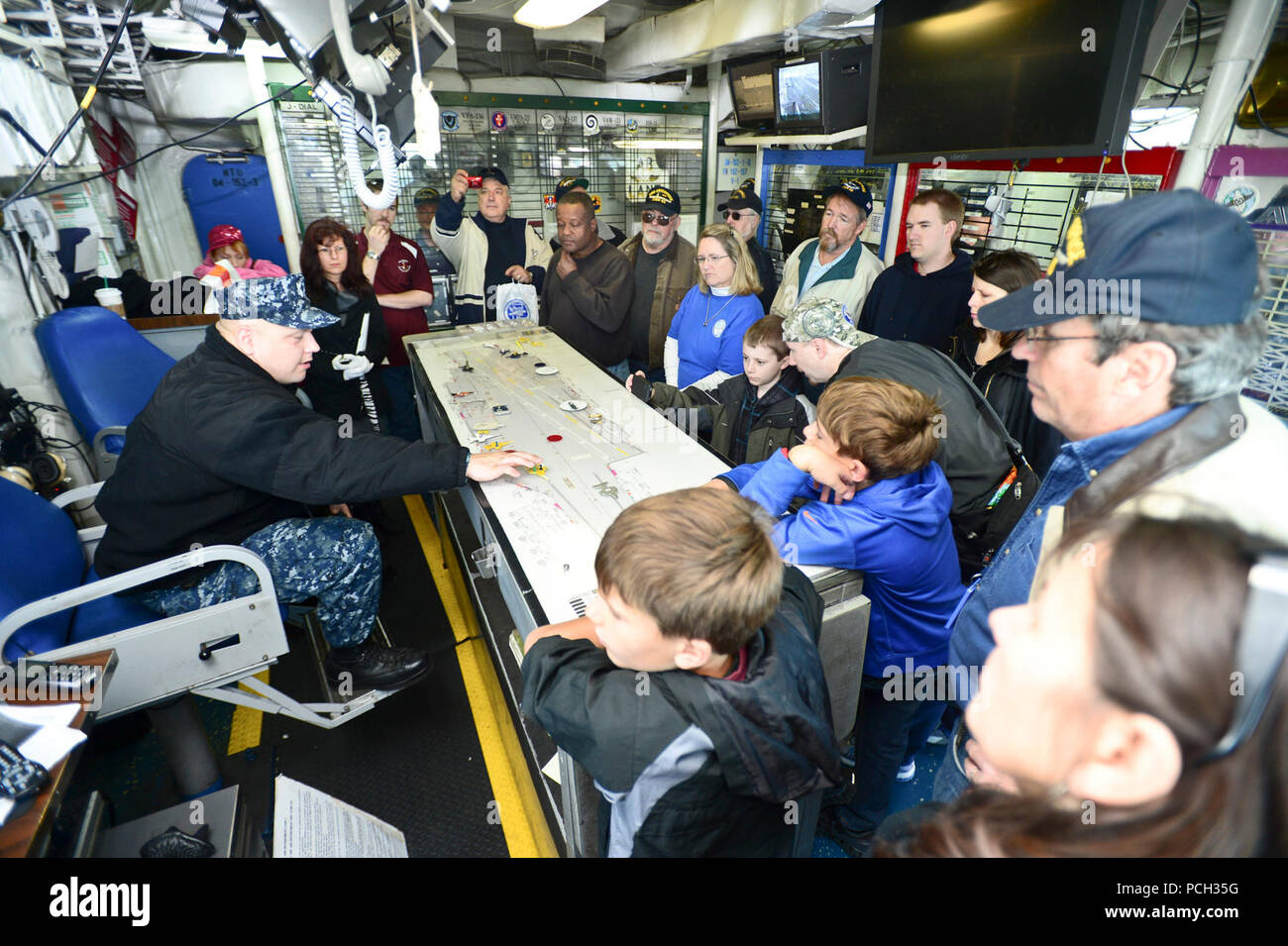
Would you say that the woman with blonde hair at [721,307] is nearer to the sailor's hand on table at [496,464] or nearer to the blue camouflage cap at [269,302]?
the sailor's hand on table at [496,464]

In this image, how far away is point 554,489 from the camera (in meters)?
1.86

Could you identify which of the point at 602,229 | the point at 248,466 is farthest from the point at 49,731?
the point at 602,229

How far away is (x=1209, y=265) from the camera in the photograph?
2.83 feet

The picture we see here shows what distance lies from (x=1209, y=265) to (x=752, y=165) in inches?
221

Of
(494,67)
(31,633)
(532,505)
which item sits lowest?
(31,633)

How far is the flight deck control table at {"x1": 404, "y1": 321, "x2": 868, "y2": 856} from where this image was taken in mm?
1441

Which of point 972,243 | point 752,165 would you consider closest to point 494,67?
point 752,165

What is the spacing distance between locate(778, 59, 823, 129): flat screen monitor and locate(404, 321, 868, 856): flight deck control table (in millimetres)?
2297

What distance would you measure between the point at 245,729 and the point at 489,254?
3.04m

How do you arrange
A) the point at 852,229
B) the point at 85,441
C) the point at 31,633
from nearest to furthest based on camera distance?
1. the point at 31,633
2. the point at 85,441
3. the point at 852,229

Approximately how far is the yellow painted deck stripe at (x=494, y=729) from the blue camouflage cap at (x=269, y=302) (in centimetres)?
146

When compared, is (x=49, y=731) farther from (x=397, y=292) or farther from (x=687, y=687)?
(x=397, y=292)

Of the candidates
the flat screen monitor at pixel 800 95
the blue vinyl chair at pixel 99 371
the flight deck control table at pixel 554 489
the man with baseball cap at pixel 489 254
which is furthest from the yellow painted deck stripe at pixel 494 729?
the flat screen monitor at pixel 800 95

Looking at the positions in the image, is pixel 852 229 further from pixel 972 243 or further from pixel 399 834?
pixel 399 834
